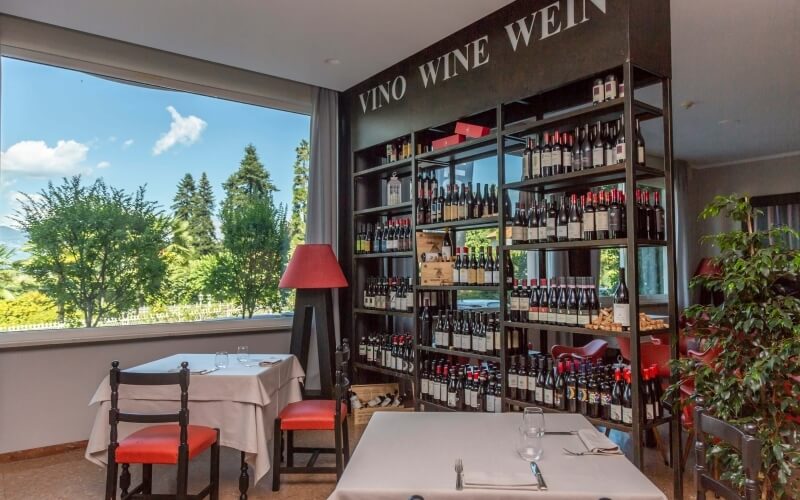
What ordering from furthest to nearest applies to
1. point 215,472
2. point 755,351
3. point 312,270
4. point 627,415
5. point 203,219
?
point 203,219 < point 312,270 < point 215,472 < point 627,415 < point 755,351

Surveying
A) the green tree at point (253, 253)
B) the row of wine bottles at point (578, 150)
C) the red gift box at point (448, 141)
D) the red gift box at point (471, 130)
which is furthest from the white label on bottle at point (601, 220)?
the green tree at point (253, 253)

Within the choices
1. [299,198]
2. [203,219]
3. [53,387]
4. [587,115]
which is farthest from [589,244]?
[53,387]

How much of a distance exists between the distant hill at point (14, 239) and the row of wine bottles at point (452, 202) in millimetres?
3084

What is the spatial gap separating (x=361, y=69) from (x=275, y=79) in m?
1.00

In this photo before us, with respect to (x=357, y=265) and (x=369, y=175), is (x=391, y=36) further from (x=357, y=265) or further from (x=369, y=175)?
(x=357, y=265)

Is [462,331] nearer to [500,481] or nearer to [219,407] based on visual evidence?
[219,407]

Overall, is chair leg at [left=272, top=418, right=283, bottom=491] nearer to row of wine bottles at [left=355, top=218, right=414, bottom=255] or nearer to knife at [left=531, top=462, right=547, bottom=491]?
row of wine bottles at [left=355, top=218, right=414, bottom=255]

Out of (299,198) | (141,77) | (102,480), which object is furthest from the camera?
(299,198)

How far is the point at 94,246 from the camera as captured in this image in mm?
4320

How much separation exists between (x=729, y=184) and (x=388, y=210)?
6.50 meters

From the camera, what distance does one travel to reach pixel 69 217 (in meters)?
4.24

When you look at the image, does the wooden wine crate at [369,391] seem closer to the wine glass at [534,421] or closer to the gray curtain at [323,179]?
the gray curtain at [323,179]

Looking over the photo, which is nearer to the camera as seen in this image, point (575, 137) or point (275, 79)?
point (575, 137)

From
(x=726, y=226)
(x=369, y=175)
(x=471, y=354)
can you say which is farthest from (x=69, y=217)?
(x=726, y=226)
